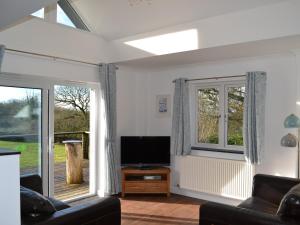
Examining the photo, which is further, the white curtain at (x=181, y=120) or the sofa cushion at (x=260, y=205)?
the white curtain at (x=181, y=120)

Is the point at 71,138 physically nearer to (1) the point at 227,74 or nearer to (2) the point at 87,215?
(1) the point at 227,74

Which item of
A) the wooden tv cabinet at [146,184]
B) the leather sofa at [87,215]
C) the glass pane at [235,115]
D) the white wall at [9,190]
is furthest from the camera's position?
the wooden tv cabinet at [146,184]

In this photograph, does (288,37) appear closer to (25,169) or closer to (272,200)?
(272,200)

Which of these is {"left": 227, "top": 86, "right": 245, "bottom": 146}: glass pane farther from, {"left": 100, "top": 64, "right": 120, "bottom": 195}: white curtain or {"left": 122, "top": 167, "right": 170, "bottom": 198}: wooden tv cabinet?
{"left": 100, "top": 64, "right": 120, "bottom": 195}: white curtain

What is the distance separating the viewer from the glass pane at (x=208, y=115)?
4836 millimetres

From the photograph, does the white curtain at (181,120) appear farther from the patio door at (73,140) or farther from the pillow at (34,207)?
the pillow at (34,207)

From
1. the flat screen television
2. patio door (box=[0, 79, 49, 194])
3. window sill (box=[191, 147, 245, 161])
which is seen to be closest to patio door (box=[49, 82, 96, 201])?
patio door (box=[0, 79, 49, 194])

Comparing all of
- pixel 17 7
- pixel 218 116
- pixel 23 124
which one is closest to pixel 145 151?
pixel 218 116

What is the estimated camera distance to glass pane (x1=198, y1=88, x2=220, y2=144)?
4.84 meters

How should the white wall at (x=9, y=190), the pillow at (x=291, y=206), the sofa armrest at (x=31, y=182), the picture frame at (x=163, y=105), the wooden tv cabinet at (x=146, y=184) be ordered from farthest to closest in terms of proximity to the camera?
the picture frame at (x=163, y=105) < the wooden tv cabinet at (x=146, y=184) < the sofa armrest at (x=31, y=182) < the pillow at (x=291, y=206) < the white wall at (x=9, y=190)

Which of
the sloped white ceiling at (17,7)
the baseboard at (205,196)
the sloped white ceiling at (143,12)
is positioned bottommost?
the baseboard at (205,196)

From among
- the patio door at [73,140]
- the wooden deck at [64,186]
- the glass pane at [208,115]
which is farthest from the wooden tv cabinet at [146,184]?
the glass pane at [208,115]

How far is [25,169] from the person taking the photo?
13.2 feet

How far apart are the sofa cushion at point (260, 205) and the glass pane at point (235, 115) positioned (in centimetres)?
144
